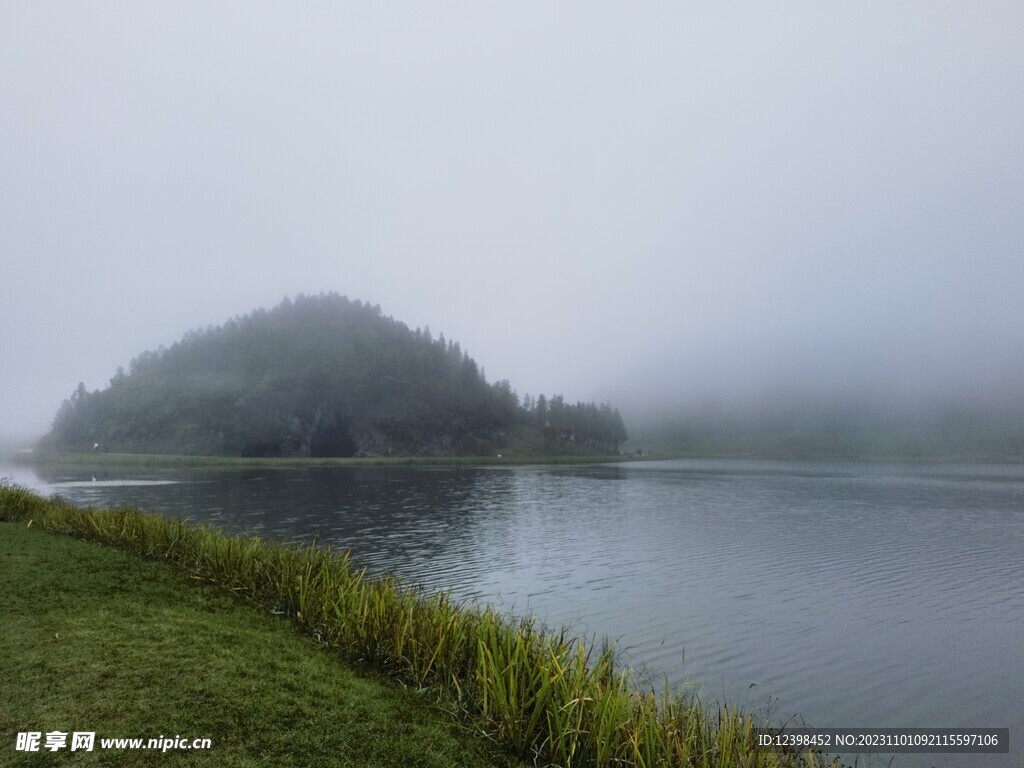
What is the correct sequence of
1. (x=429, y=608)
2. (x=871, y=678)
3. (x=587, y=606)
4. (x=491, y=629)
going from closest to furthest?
(x=491, y=629), (x=429, y=608), (x=871, y=678), (x=587, y=606)

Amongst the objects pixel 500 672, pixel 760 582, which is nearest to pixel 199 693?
pixel 500 672

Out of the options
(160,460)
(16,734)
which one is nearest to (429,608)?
(16,734)

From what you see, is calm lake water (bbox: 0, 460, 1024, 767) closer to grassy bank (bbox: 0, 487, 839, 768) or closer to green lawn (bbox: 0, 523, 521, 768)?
grassy bank (bbox: 0, 487, 839, 768)

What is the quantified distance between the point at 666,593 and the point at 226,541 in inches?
644

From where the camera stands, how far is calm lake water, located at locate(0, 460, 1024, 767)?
14148mm

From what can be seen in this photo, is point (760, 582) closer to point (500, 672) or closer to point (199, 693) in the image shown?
point (500, 672)

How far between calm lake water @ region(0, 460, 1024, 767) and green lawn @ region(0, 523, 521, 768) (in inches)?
297

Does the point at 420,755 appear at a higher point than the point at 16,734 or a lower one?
lower

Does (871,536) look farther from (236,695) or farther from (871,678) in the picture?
(236,695)

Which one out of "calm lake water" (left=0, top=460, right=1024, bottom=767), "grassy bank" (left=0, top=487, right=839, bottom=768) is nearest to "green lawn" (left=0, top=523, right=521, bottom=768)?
"grassy bank" (left=0, top=487, right=839, bottom=768)

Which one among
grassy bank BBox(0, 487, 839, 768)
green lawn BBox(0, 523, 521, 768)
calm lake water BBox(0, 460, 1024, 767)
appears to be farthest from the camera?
calm lake water BBox(0, 460, 1024, 767)

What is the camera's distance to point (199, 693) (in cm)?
869

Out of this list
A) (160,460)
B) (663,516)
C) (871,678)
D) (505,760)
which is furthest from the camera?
(160,460)

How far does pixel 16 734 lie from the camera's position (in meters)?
7.24
